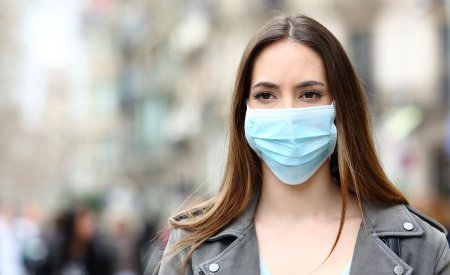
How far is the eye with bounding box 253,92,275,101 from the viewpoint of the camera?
369cm

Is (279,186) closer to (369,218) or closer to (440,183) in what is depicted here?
(369,218)

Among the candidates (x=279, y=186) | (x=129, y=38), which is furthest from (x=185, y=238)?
(x=129, y=38)

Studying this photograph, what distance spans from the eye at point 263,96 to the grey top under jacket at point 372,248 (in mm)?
360

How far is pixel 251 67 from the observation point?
3.76 m

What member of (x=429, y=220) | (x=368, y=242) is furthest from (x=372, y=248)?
(x=429, y=220)

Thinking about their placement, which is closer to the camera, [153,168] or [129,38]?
[153,168]

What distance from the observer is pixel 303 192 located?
12.3 feet

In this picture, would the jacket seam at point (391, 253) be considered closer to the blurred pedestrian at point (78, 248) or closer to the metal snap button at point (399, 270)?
the metal snap button at point (399, 270)

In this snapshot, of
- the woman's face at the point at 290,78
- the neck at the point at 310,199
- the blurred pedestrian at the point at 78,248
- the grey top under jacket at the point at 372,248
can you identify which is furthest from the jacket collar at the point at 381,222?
the blurred pedestrian at the point at 78,248

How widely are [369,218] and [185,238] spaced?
1.90ft

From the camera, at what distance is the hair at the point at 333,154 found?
3.68 m

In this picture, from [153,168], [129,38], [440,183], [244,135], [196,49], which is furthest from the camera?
[129,38]

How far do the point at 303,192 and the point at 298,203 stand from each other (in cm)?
4

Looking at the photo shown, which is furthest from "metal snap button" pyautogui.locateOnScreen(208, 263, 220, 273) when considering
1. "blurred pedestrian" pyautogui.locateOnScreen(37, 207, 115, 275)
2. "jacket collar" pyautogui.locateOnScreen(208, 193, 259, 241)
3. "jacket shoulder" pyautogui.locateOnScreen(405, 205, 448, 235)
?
"blurred pedestrian" pyautogui.locateOnScreen(37, 207, 115, 275)
